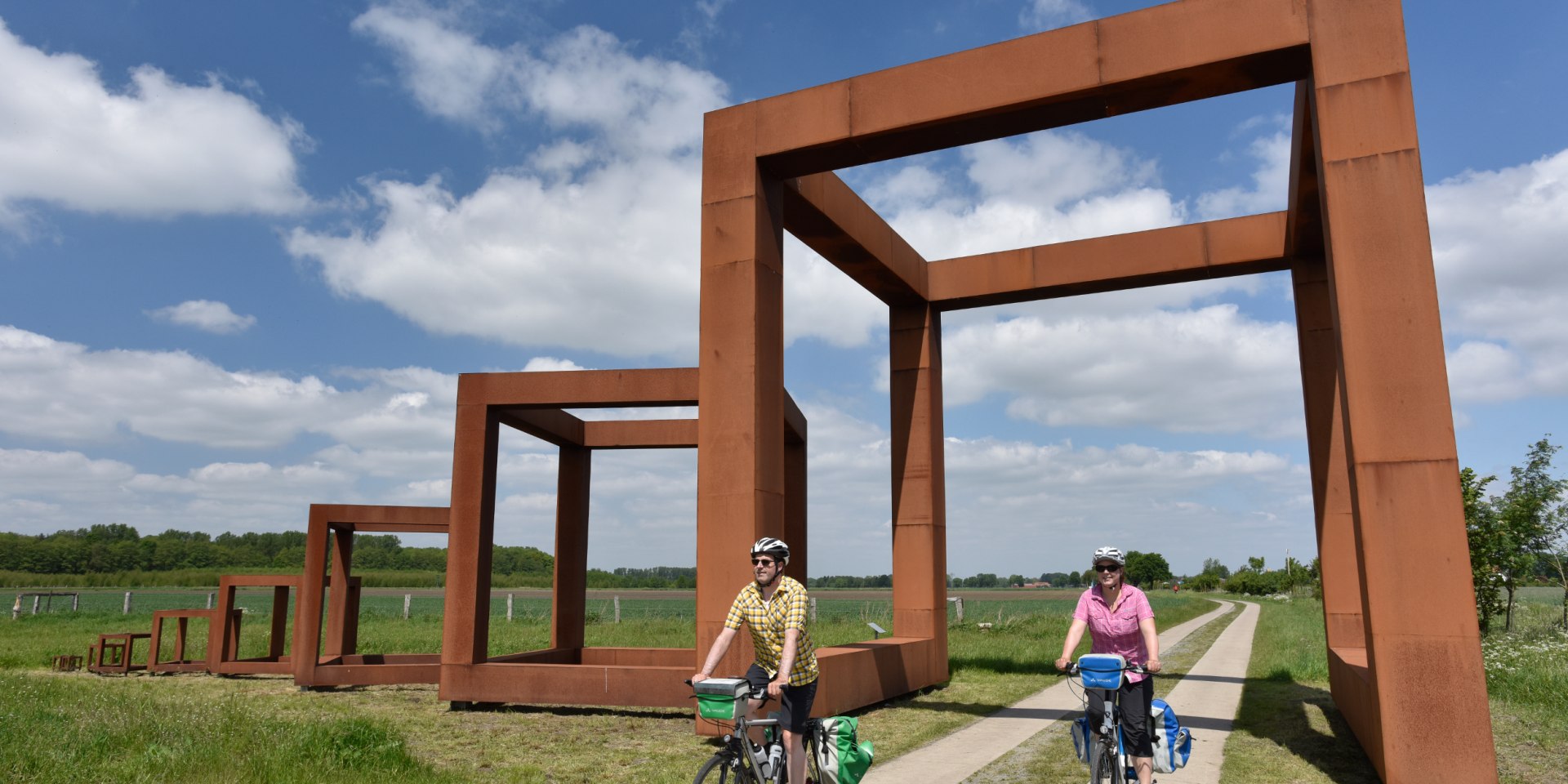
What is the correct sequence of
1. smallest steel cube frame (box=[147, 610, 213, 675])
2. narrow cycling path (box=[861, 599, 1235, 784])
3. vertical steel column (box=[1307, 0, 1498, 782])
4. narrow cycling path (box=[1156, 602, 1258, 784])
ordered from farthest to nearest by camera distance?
1. smallest steel cube frame (box=[147, 610, 213, 675])
2. narrow cycling path (box=[1156, 602, 1258, 784])
3. narrow cycling path (box=[861, 599, 1235, 784])
4. vertical steel column (box=[1307, 0, 1498, 782])

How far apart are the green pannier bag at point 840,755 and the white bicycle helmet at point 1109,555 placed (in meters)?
1.78

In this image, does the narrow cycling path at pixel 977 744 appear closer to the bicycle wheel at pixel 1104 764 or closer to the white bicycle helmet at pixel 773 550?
the bicycle wheel at pixel 1104 764

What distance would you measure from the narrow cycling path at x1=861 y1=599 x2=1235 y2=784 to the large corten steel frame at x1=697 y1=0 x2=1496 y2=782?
157 centimetres

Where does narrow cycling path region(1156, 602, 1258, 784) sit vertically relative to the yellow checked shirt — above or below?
below

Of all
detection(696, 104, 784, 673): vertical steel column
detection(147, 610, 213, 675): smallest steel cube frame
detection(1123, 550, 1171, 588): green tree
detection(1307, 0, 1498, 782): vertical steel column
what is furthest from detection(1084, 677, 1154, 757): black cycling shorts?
detection(1123, 550, 1171, 588): green tree

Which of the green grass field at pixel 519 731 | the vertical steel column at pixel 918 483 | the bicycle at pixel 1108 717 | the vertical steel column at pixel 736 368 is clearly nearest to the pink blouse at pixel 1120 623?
the bicycle at pixel 1108 717

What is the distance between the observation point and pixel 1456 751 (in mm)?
6695

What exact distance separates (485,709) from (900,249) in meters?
8.50

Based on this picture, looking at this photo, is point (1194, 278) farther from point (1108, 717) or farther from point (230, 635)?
point (230, 635)

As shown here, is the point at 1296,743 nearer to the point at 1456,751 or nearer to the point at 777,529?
the point at 1456,751

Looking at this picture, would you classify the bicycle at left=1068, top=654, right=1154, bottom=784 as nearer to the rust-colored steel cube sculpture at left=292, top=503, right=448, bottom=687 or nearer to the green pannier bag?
the green pannier bag

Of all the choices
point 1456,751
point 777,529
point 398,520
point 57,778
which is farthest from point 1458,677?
point 398,520

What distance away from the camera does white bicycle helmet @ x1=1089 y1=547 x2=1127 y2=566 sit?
561 centimetres

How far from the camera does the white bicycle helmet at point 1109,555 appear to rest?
5613 millimetres
